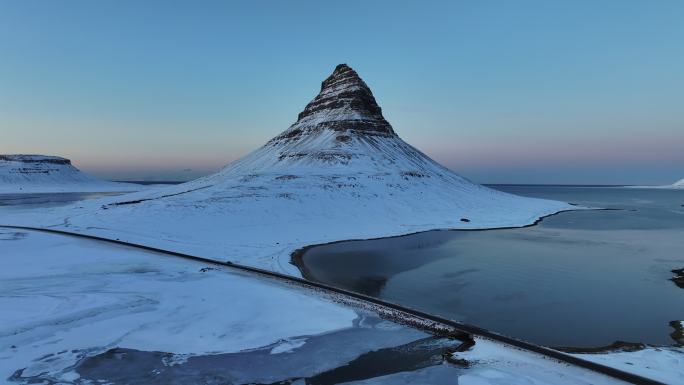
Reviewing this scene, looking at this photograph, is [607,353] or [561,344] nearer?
[607,353]

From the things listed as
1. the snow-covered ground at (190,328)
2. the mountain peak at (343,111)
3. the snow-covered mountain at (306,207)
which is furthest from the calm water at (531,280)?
the mountain peak at (343,111)

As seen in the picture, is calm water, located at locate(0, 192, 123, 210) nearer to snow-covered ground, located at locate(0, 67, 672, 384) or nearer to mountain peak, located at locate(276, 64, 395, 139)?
snow-covered ground, located at locate(0, 67, 672, 384)

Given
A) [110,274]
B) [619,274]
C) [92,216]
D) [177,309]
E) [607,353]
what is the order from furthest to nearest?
[92,216], [619,274], [110,274], [177,309], [607,353]

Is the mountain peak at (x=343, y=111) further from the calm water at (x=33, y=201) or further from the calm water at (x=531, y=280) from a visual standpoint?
the calm water at (x=531, y=280)

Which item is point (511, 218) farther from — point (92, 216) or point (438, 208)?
point (92, 216)

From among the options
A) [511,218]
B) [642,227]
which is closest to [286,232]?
[511,218]

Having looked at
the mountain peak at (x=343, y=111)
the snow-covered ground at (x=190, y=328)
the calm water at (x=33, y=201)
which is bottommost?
the snow-covered ground at (x=190, y=328)
